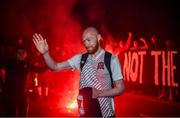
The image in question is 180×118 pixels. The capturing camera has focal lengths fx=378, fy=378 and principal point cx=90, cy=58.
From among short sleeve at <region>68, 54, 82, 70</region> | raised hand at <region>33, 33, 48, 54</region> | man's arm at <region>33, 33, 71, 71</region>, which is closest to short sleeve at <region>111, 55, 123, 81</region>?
short sleeve at <region>68, 54, 82, 70</region>

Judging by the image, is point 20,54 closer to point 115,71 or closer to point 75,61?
point 75,61

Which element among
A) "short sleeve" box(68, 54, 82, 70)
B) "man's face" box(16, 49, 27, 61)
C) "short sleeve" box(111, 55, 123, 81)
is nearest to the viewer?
"short sleeve" box(111, 55, 123, 81)

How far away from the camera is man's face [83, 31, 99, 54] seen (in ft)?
12.6

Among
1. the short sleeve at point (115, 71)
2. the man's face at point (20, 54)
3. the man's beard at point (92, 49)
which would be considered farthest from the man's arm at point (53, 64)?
the man's face at point (20, 54)

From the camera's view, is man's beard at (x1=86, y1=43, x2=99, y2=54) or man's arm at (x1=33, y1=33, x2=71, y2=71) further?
man's arm at (x1=33, y1=33, x2=71, y2=71)

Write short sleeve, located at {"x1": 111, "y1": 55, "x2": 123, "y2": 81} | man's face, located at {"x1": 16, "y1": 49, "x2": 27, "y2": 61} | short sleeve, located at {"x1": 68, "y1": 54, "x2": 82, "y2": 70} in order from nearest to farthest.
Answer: short sleeve, located at {"x1": 111, "y1": 55, "x2": 123, "y2": 81}, short sleeve, located at {"x1": 68, "y1": 54, "x2": 82, "y2": 70}, man's face, located at {"x1": 16, "y1": 49, "x2": 27, "y2": 61}

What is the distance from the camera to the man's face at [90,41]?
151 inches

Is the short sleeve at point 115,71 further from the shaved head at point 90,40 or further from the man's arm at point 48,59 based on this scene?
the man's arm at point 48,59

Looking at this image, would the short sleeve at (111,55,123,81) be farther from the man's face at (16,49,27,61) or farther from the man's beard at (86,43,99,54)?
the man's face at (16,49,27,61)

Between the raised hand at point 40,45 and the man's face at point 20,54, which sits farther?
the man's face at point 20,54

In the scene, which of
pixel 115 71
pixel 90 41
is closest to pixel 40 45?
pixel 90 41

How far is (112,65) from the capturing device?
3.79 m

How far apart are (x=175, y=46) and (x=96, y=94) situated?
9.02m

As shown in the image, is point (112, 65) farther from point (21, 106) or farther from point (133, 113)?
point (133, 113)
